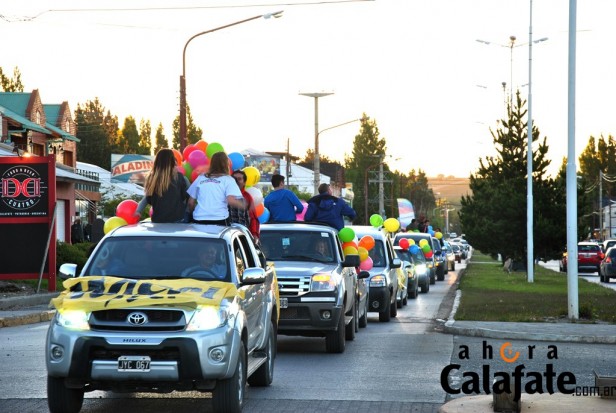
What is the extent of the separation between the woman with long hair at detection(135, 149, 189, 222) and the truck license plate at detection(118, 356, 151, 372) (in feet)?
9.99

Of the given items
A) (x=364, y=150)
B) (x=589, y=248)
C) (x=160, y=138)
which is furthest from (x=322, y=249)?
(x=364, y=150)

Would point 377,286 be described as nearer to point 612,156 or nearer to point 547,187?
point 547,187

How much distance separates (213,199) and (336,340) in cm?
384

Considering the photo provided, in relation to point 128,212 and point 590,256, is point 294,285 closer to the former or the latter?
point 128,212

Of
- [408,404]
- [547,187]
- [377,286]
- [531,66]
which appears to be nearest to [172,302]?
[408,404]

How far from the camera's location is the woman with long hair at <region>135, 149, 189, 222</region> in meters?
12.2

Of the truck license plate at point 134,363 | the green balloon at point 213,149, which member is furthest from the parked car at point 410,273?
the truck license plate at point 134,363

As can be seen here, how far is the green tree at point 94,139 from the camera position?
131 meters

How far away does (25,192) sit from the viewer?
2758cm

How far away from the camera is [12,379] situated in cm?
1284

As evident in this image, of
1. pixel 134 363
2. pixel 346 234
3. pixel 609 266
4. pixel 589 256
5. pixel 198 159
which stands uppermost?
pixel 198 159

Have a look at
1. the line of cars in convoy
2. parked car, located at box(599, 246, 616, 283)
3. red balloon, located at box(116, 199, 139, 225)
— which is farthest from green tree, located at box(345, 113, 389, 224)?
the line of cars in convoy

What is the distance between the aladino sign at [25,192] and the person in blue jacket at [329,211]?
1052cm

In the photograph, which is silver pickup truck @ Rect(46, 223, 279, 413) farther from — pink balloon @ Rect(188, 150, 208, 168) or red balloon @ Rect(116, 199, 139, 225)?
pink balloon @ Rect(188, 150, 208, 168)
